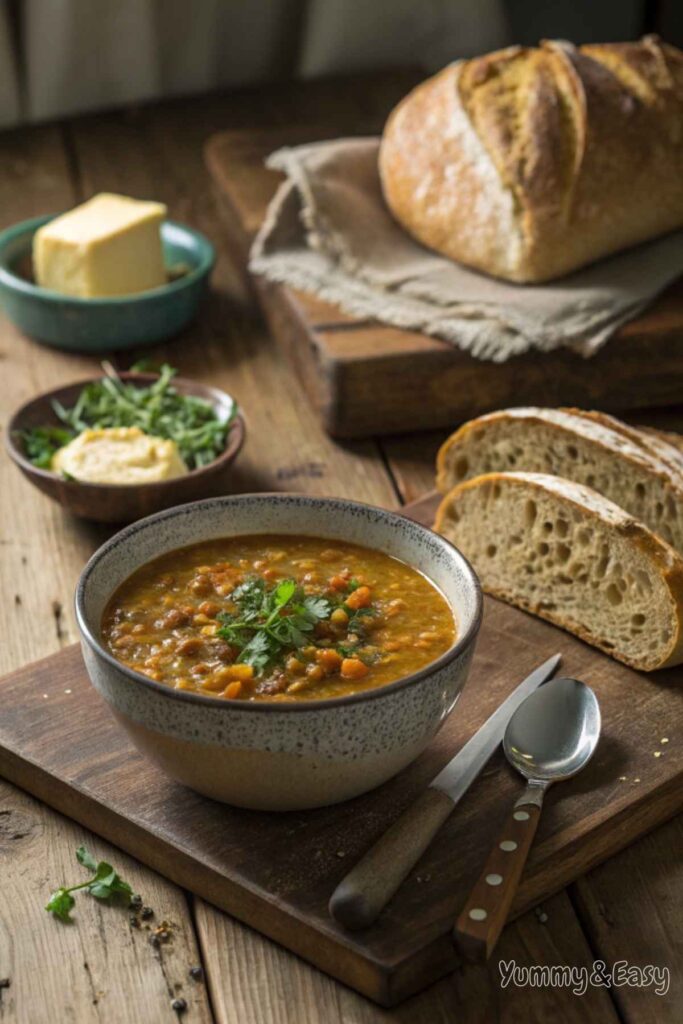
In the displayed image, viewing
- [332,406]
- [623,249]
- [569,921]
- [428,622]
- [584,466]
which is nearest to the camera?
[569,921]

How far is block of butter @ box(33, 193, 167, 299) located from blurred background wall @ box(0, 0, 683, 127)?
1457mm

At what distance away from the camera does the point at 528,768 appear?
1.84m

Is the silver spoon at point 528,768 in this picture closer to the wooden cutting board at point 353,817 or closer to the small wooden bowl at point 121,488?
the wooden cutting board at point 353,817

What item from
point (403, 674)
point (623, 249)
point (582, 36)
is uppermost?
point (403, 674)

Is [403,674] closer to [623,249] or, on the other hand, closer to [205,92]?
[623,249]

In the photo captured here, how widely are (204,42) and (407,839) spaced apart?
12.0 ft

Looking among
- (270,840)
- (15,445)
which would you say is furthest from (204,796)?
(15,445)

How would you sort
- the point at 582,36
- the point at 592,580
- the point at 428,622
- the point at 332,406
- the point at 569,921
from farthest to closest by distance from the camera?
the point at 582,36
the point at 332,406
the point at 592,580
the point at 428,622
the point at 569,921

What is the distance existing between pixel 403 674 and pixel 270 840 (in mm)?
271

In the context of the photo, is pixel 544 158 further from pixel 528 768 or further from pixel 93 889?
pixel 93 889

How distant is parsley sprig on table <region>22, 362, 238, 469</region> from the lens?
2645 millimetres

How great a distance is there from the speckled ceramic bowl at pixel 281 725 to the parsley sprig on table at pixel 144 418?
78 centimetres

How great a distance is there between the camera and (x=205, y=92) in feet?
15.2

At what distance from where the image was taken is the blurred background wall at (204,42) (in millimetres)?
4441
